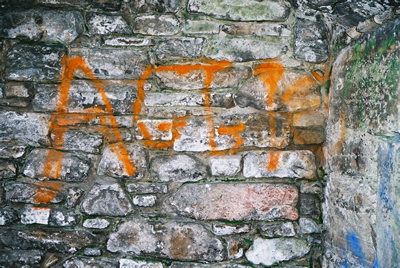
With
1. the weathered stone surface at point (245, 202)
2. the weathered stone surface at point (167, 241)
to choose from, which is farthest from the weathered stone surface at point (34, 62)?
the weathered stone surface at point (245, 202)

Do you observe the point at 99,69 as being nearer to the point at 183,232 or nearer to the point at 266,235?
the point at 183,232

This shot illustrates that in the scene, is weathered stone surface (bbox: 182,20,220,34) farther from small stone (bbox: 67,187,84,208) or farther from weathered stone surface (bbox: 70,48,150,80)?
small stone (bbox: 67,187,84,208)

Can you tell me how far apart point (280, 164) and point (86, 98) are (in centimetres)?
115

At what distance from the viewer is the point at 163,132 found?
178 centimetres

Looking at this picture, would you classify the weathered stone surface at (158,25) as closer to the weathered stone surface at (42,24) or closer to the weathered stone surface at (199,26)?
the weathered stone surface at (199,26)

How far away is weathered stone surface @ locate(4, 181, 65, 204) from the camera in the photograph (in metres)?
1.80

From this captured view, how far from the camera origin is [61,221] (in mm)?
1797

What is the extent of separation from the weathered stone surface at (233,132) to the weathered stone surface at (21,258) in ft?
3.39

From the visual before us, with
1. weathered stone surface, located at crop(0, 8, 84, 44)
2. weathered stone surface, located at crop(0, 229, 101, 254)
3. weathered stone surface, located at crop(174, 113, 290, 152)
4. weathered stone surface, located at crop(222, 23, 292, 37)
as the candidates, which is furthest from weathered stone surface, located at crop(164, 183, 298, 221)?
weathered stone surface, located at crop(0, 8, 84, 44)

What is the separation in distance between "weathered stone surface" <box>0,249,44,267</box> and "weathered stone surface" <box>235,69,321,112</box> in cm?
146

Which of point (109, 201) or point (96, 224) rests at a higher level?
point (109, 201)

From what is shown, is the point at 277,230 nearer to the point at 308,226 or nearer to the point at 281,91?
the point at 308,226

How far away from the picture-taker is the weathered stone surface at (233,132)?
176 cm

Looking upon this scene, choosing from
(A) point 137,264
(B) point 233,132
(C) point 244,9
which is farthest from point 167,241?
(C) point 244,9
